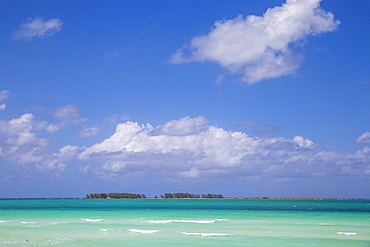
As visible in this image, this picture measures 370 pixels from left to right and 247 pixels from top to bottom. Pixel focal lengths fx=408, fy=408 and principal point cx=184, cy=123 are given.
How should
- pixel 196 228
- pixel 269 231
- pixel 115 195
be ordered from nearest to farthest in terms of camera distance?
pixel 269 231 < pixel 196 228 < pixel 115 195

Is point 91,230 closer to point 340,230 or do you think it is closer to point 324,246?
point 324,246

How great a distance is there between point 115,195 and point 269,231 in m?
167

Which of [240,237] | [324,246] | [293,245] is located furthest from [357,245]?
[240,237]

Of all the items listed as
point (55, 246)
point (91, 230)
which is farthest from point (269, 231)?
point (55, 246)

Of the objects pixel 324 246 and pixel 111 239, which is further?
pixel 111 239

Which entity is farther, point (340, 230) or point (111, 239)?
point (340, 230)

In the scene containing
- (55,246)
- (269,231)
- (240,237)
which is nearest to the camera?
(55,246)

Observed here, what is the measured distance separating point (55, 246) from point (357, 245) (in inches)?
714

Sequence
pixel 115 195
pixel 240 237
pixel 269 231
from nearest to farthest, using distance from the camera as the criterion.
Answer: pixel 240 237 → pixel 269 231 → pixel 115 195

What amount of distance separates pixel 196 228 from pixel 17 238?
45.7 feet

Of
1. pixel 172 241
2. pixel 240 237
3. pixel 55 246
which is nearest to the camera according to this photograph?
pixel 55 246

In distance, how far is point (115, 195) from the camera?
191875mm

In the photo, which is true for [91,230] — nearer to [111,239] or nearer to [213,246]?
[111,239]

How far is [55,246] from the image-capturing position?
78.6 feet
